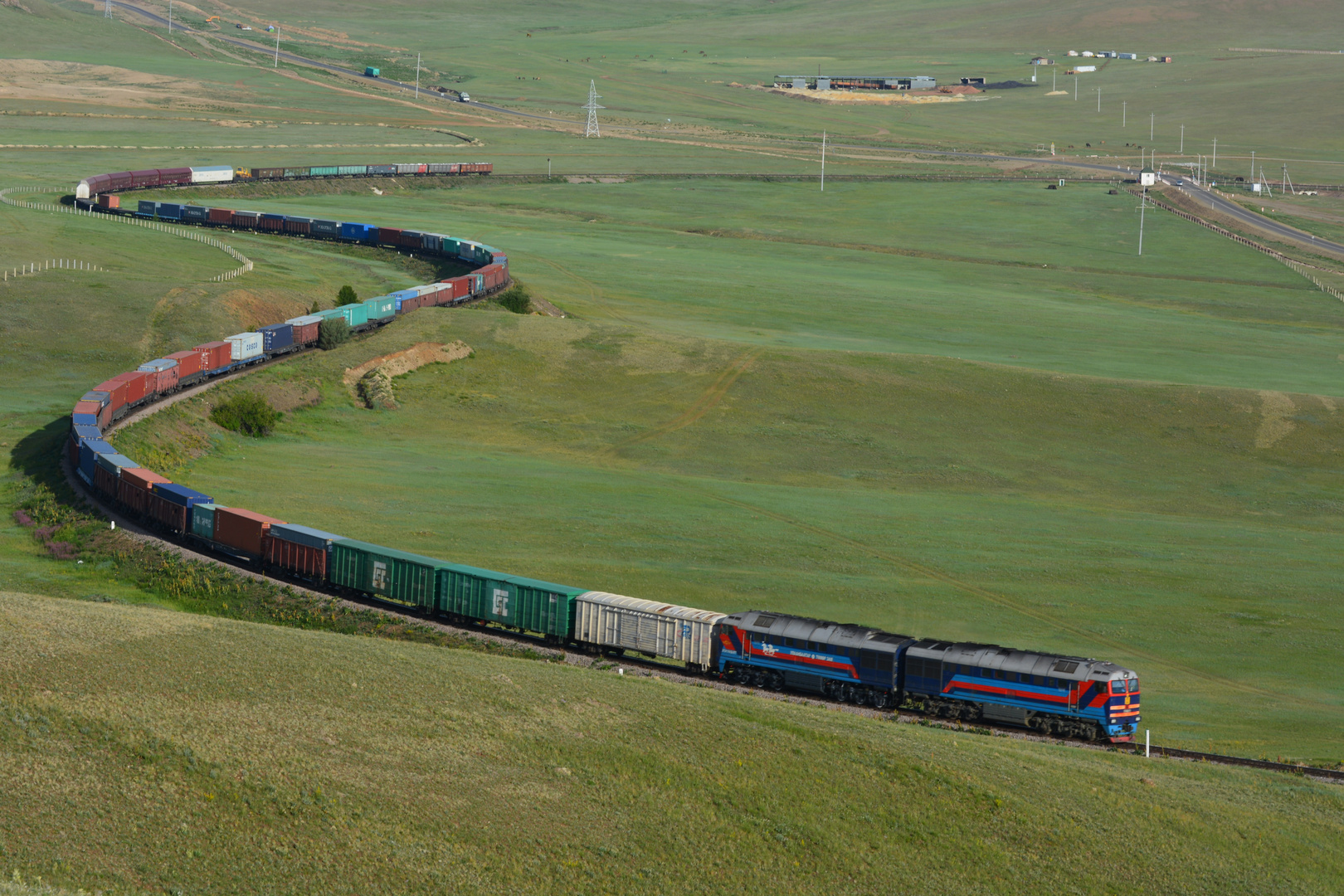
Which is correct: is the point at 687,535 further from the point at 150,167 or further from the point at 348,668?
the point at 150,167

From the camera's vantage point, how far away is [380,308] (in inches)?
3634

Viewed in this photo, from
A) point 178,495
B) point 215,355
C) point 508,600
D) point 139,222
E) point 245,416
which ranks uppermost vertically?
point 139,222

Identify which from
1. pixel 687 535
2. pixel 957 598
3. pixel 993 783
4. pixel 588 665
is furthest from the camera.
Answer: pixel 687 535

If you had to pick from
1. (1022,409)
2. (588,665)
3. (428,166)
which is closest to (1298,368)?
(1022,409)

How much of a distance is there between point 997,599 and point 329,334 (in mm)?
50952

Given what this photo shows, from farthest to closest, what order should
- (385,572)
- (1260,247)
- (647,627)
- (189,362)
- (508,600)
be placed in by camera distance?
1. (1260,247)
2. (189,362)
3. (385,572)
4. (508,600)
5. (647,627)

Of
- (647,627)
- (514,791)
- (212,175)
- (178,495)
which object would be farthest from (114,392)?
(212,175)

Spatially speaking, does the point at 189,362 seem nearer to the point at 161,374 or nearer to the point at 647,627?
the point at 161,374

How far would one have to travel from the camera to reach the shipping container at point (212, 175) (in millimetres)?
162250

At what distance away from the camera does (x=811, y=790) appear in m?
30.0

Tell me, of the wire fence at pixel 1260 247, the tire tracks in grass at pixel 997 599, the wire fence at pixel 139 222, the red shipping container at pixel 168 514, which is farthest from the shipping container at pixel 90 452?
the wire fence at pixel 1260 247

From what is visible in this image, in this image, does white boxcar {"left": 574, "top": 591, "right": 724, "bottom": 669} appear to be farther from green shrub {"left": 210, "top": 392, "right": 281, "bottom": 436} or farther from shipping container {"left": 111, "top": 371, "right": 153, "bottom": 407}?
shipping container {"left": 111, "top": 371, "right": 153, "bottom": 407}

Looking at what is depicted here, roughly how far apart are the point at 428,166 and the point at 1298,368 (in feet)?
415

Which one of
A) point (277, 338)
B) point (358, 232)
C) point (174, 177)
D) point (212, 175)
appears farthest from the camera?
point (212, 175)
